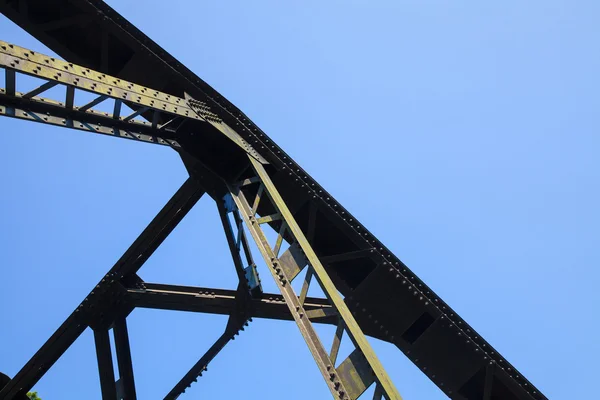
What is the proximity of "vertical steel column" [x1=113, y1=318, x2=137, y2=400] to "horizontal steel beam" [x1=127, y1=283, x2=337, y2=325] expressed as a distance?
0.51m

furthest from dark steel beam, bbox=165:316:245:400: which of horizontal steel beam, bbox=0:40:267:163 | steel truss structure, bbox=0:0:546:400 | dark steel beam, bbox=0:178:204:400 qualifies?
horizontal steel beam, bbox=0:40:267:163

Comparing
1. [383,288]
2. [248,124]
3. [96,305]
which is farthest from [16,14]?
[383,288]

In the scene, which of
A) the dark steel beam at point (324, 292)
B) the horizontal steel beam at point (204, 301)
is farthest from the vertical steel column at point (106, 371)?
the dark steel beam at point (324, 292)

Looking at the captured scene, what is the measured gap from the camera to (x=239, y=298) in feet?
35.0

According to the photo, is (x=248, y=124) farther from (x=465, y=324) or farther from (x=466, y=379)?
(x=466, y=379)

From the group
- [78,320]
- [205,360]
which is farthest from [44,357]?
[205,360]

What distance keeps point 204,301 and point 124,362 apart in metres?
1.61

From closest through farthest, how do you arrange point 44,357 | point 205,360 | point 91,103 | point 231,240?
point 91,103
point 231,240
point 205,360
point 44,357

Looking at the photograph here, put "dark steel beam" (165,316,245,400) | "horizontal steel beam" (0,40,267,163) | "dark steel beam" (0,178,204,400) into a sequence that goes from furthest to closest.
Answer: "dark steel beam" (0,178,204,400) < "dark steel beam" (165,316,245,400) < "horizontal steel beam" (0,40,267,163)

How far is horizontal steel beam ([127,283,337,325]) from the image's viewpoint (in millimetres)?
10555

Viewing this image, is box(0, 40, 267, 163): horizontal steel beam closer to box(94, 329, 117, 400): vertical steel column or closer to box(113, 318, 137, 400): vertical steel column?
box(113, 318, 137, 400): vertical steel column

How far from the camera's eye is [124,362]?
425 inches

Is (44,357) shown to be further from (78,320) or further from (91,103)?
(91,103)

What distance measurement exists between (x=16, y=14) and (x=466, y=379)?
881 centimetres
